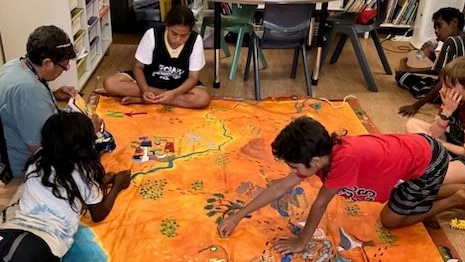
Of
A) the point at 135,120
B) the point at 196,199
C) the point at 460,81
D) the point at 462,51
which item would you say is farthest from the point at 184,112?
the point at 462,51

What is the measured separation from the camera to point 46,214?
161 cm

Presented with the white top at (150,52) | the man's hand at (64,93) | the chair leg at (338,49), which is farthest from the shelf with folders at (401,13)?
the man's hand at (64,93)

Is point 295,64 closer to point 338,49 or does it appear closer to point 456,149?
point 338,49

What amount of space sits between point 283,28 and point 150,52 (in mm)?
851

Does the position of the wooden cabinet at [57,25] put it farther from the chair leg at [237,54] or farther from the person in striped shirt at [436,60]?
the person in striped shirt at [436,60]

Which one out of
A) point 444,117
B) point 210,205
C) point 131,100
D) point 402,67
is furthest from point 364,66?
point 210,205

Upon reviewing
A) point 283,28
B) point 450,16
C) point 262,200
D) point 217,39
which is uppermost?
point 450,16

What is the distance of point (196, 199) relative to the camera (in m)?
2.07

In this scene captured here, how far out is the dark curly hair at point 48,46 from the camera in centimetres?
195

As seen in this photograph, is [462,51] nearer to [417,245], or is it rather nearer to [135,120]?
[417,245]

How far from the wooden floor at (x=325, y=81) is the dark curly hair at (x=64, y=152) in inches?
61.9

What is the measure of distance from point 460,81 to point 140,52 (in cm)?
163

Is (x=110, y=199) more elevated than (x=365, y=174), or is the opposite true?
(x=365, y=174)

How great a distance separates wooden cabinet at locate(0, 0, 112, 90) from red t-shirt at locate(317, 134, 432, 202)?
189 cm
